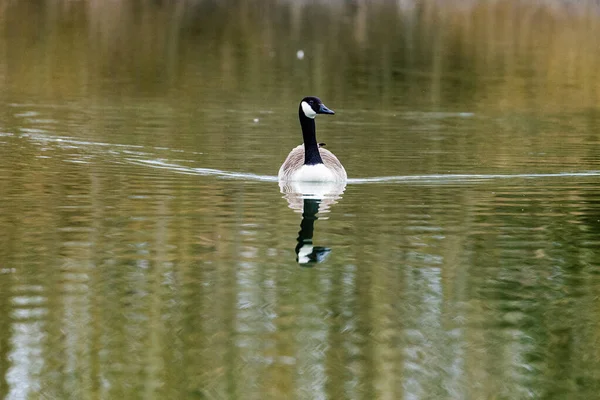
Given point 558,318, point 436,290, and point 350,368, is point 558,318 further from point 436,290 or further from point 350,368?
point 350,368

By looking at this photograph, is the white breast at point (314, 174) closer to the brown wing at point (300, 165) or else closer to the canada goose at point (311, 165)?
the canada goose at point (311, 165)

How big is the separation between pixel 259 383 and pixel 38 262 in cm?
391

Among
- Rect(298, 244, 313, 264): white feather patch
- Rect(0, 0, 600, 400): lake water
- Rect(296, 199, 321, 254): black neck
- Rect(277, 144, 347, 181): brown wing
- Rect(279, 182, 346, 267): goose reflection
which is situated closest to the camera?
Rect(0, 0, 600, 400): lake water

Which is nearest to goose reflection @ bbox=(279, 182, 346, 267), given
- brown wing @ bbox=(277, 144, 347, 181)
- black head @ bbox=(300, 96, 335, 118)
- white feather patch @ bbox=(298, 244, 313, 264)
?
white feather patch @ bbox=(298, 244, 313, 264)

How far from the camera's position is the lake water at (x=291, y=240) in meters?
8.21

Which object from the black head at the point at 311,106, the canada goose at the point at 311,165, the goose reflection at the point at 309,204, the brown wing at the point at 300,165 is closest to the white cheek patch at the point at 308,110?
the black head at the point at 311,106

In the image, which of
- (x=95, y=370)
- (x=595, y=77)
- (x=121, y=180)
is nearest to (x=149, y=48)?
(x=595, y=77)

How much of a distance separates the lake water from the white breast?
10.0 inches

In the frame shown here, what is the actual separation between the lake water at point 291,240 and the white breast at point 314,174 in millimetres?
254

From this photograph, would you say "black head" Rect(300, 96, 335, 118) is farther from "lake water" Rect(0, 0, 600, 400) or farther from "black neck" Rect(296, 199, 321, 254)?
"black neck" Rect(296, 199, 321, 254)

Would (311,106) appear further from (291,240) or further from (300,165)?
(291,240)

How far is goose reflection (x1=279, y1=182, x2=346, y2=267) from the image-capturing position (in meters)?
11.7

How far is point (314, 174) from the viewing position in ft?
53.8

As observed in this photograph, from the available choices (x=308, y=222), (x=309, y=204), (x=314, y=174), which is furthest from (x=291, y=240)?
(x=314, y=174)
